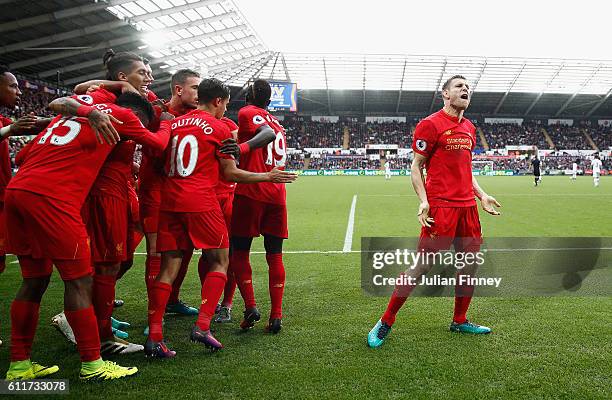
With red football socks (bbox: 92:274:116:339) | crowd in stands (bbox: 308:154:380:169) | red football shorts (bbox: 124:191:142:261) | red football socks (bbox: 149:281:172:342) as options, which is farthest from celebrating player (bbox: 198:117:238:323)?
crowd in stands (bbox: 308:154:380:169)

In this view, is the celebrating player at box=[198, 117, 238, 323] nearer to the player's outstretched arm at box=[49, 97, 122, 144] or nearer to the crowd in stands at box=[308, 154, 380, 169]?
the player's outstretched arm at box=[49, 97, 122, 144]

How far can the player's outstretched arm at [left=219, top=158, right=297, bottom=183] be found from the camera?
373 centimetres

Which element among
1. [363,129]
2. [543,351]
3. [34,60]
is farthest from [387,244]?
[363,129]

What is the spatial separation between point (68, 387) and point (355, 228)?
7768mm

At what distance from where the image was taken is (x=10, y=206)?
3006 mm

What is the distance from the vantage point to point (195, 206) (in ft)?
11.9

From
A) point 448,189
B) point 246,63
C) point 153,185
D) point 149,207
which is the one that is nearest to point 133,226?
point 149,207

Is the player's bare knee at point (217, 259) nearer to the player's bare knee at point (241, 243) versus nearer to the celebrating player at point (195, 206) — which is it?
the celebrating player at point (195, 206)

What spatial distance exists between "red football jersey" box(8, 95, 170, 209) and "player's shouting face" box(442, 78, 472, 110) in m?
2.62

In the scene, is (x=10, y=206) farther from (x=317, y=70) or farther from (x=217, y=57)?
(x=317, y=70)

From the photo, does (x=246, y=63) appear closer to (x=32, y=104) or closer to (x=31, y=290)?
(x=32, y=104)

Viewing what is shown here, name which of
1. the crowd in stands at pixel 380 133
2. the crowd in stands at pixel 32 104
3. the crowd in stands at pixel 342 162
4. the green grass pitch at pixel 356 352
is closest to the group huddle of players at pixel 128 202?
the green grass pitch at pixel 356 352

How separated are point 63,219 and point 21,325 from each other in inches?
32.9

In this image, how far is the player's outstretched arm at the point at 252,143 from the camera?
369 cm
